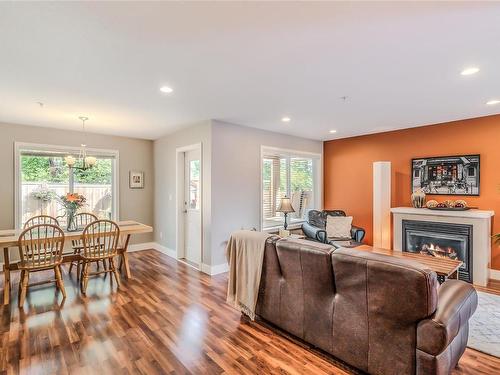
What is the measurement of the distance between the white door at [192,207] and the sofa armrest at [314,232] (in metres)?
2.06

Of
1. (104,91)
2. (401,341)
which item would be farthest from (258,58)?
(401,341)

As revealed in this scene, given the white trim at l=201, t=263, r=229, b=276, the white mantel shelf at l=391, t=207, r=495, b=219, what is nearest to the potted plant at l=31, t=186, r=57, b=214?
the white trim at l=201, t=263, r=229, b=276

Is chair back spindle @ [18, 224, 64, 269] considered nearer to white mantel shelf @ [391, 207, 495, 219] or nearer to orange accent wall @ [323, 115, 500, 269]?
white mantel shelf @ [391, 207, 495, 219]

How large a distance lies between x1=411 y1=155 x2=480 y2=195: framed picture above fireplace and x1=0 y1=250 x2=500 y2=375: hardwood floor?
3.03m

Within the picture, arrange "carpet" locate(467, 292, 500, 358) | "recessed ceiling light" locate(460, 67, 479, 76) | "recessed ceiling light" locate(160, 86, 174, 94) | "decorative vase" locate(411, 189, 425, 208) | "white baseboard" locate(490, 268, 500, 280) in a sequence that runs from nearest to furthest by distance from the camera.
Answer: "carpet" locate(467, 292, 500, 358), "recessed ceiling light" locate(460, 67, 479, 76), "recessed ceiling light" locate(160, 86, 174, 94), "white baseboard" locate(490, 268, 500, 280), "decorative vase" locate(411, 189, 425, 208)

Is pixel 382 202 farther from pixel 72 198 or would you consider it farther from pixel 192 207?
pixel 72 198

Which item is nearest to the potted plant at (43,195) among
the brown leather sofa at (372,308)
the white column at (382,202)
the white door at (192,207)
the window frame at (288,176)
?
the white door at (192,207)

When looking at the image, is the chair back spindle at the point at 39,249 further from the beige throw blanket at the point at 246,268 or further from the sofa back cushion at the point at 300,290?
the sofa back cushion at the point at 300,290

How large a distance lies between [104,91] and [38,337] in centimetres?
260

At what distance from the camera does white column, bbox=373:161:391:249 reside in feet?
16.3

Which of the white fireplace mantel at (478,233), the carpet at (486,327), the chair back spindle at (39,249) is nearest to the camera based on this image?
the carpet at (486,327)

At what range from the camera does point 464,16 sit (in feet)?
5.74

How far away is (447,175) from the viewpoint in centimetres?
458

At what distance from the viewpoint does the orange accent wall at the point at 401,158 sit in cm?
417
